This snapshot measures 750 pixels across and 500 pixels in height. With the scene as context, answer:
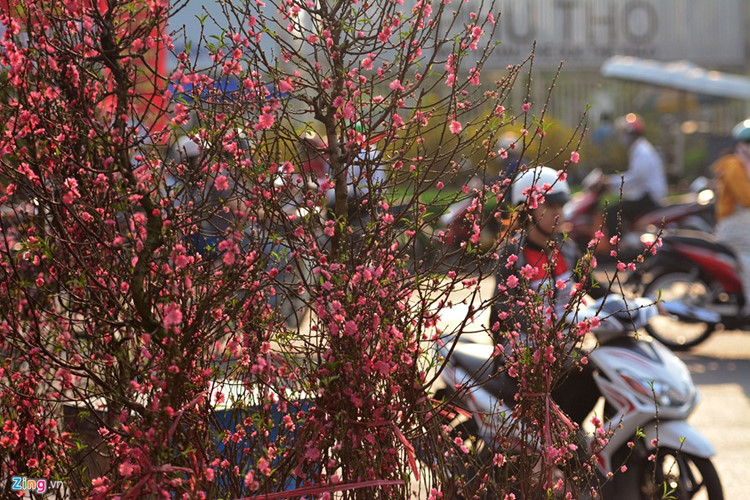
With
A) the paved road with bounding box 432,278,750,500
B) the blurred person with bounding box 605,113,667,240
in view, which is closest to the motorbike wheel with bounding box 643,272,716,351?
the paved road with bounding box 432,278,750,500

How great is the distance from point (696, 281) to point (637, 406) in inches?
209

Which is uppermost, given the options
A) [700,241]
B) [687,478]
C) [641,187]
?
[641,187]

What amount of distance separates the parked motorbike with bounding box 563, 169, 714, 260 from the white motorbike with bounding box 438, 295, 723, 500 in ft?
23.3

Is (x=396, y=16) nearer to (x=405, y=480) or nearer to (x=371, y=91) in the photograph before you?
(x=371, y=91)

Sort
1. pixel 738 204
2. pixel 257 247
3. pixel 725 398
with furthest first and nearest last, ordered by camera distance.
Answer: pixel 738 204 < pixel 725 398 < pixel 257 247

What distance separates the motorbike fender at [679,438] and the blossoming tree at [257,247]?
1.82m

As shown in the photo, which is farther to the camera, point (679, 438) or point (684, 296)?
point (684, 296)

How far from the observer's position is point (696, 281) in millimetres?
9977

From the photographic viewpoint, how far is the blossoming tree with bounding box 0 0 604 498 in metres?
2.71

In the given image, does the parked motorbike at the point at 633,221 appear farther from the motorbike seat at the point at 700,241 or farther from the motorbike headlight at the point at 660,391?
the motorbike headlight at the point at 660,391

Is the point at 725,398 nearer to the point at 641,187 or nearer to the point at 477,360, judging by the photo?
the point at 477,360

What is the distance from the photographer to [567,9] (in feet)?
143

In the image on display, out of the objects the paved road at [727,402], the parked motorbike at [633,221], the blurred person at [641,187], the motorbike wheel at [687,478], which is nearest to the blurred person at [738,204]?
the paved road at [727,402]

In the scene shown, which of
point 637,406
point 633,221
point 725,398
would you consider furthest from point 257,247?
point 633,221
